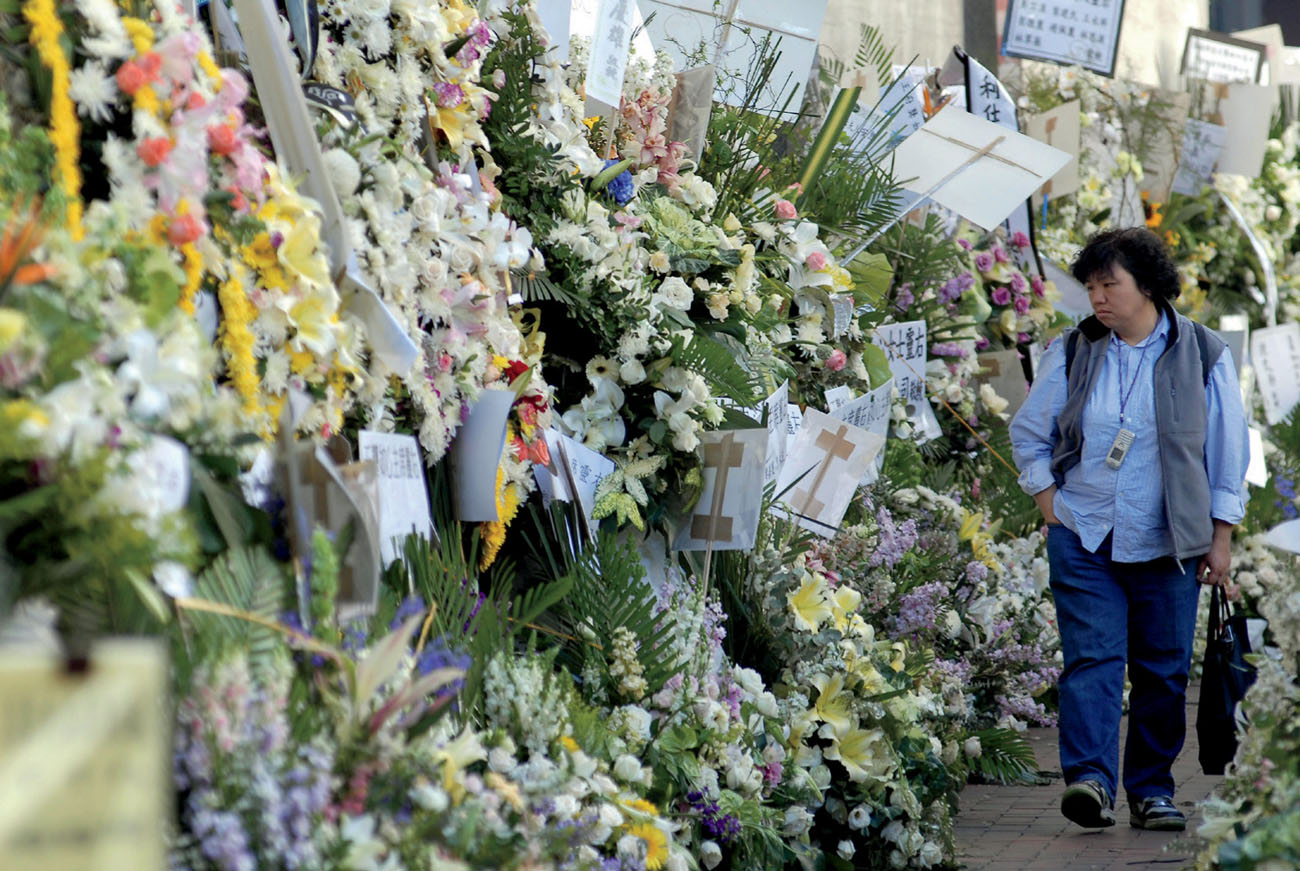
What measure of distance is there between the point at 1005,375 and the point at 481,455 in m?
4.21

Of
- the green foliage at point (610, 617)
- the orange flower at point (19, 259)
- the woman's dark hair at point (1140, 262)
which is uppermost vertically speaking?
the orange flower at point (19, 259)

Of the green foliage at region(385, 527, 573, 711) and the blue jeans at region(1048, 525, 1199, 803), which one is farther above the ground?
the green foliage at region(385, 527, 573, 711)

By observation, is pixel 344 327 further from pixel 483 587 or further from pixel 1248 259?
pixel 1248 259

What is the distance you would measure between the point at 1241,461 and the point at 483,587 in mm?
2062

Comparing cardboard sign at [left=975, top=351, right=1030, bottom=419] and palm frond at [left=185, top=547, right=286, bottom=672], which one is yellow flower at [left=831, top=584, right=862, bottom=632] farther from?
cardboard sign at [left=975, top=351, right=1030, bottom=419]

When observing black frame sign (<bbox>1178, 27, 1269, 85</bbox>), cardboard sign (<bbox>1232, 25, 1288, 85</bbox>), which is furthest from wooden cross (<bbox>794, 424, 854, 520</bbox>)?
cardboard sign (<bbox>1232, 25, 1288, 85</bbox>)

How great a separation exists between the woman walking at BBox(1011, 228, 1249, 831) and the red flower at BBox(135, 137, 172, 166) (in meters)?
2.82

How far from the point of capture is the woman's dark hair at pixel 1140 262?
167 inches

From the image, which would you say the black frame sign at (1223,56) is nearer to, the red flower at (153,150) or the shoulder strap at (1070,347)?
the shoulder strap at (1070,347)

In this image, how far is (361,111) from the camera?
2.91m

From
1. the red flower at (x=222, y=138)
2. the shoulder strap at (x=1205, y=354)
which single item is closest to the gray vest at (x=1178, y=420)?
the shoulder strap at (x=1205, y=354)

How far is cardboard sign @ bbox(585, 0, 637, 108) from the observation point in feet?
12.4

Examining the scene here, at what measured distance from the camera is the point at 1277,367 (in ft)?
26.8

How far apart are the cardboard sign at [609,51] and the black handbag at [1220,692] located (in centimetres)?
208
